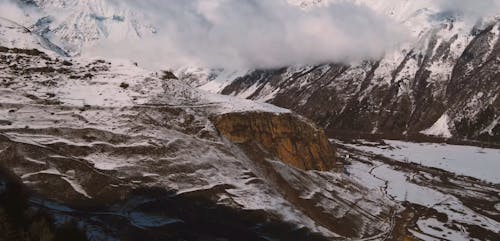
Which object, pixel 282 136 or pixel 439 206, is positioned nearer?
pixel 282 136

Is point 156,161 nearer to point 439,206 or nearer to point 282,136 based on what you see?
point 282,136

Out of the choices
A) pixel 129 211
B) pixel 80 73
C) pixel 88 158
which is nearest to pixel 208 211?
pixel 129 211

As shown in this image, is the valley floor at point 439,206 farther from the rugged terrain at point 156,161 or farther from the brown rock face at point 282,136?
the brown rock face at point 282,136

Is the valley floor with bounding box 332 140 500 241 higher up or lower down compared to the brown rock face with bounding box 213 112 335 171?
lower down

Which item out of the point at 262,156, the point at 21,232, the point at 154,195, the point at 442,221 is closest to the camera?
the point at 21,232

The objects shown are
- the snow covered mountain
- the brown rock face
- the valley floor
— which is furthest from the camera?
the valley floor

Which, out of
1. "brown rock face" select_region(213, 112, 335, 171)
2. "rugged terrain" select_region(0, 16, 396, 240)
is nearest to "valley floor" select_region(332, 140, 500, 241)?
"rugged terrain" select_region(0, 16, 396, 240)

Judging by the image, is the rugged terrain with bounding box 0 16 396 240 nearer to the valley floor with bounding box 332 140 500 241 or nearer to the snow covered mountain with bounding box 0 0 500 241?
the snow covered mountain with bounding box 0 0 500 241

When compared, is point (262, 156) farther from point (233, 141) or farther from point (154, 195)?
point (154, 195)

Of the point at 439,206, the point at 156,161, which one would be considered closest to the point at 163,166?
the point at 156,161
